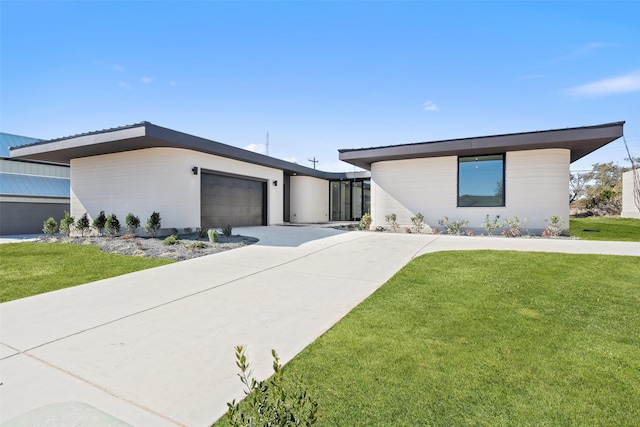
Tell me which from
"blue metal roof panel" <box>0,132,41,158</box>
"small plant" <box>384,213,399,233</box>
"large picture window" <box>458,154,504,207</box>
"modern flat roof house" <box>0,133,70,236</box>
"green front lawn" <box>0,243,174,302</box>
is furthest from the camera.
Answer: "blue metal roof panel" <box>0,132,41,158</box>

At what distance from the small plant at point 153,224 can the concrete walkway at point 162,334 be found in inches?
199

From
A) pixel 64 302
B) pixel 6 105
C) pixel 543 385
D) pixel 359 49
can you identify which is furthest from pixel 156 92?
pixel 543 385

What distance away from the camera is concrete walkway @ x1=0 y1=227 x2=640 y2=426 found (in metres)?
2.18

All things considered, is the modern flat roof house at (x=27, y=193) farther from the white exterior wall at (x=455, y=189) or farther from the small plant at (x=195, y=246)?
the white exterior wall at (x=455, y=189)

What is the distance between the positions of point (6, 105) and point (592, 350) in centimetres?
1914

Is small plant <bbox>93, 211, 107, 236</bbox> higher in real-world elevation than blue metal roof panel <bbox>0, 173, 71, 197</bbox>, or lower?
lower

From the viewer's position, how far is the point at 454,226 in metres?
12.3

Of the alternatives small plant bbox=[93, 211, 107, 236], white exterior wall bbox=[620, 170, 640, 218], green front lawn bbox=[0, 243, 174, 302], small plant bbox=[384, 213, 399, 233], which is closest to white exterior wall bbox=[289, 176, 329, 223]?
small plant bbox=[384, 213, 399, 233]

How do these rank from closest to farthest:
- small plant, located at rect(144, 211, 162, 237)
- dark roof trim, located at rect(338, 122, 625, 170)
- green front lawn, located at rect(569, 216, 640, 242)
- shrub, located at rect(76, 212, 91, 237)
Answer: dark roof trim, located at rect(338, 122, 625, 170)
small plant, located at rect(144, 211, 162, 237)
green front lawn, located at rect(569, 216, 640, 242)
shrub, located at rect(76, 212, 91, 237)

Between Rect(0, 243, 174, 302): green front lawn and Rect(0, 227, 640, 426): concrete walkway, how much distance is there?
0.60 m

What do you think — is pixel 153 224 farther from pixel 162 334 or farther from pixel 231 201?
pixel 162 334

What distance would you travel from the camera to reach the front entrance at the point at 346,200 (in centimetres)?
2155

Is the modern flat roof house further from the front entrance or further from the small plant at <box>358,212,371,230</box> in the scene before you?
the small plant at <box>358,212,371,230</box>

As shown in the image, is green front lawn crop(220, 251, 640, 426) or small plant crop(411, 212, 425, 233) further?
small plant crop(411, 212, 425, 233)
